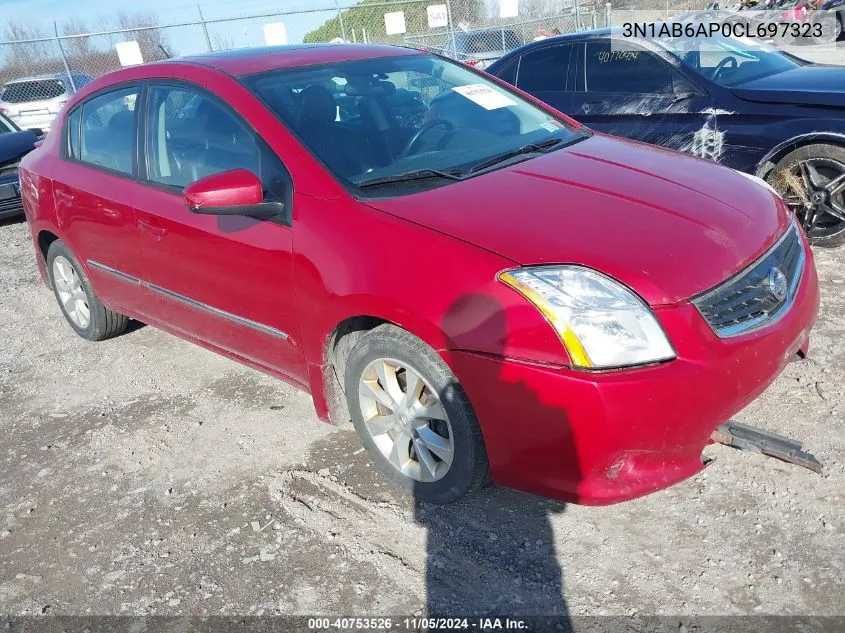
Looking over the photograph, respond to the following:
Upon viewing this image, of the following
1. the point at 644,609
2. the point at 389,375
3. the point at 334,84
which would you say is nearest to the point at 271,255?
the point at 389,375

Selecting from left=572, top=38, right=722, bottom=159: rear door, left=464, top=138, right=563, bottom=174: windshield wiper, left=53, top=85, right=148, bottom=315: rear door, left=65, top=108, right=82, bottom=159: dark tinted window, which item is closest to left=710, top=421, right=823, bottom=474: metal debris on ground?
left=464, top=138, right=563, bottom=174: windshield wiper

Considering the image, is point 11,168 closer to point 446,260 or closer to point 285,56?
point 285,56

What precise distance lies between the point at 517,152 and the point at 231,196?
4.20 feet

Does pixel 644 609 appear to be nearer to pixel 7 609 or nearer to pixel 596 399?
pixel 596 399

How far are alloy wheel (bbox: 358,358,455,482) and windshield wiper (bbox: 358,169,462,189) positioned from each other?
0.72 metres

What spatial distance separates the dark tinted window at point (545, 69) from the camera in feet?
19.6

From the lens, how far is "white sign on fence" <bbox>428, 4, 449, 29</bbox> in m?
16.4

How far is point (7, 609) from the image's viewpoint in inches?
102

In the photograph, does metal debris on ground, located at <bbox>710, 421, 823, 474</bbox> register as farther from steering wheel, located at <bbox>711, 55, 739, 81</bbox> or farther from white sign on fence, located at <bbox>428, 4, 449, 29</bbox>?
white sign on fence, located at <bbox>428, 4, 449, 29</bbox>

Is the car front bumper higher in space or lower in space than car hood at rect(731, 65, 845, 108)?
lower

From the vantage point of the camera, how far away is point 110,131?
13.0ft


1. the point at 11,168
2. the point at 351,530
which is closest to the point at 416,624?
the point at 351,530

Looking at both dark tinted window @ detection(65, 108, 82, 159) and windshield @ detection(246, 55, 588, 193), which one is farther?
dark tinted window @ detection(65, 108, 82, 159)

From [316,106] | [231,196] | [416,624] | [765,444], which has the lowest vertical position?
[416,624]
